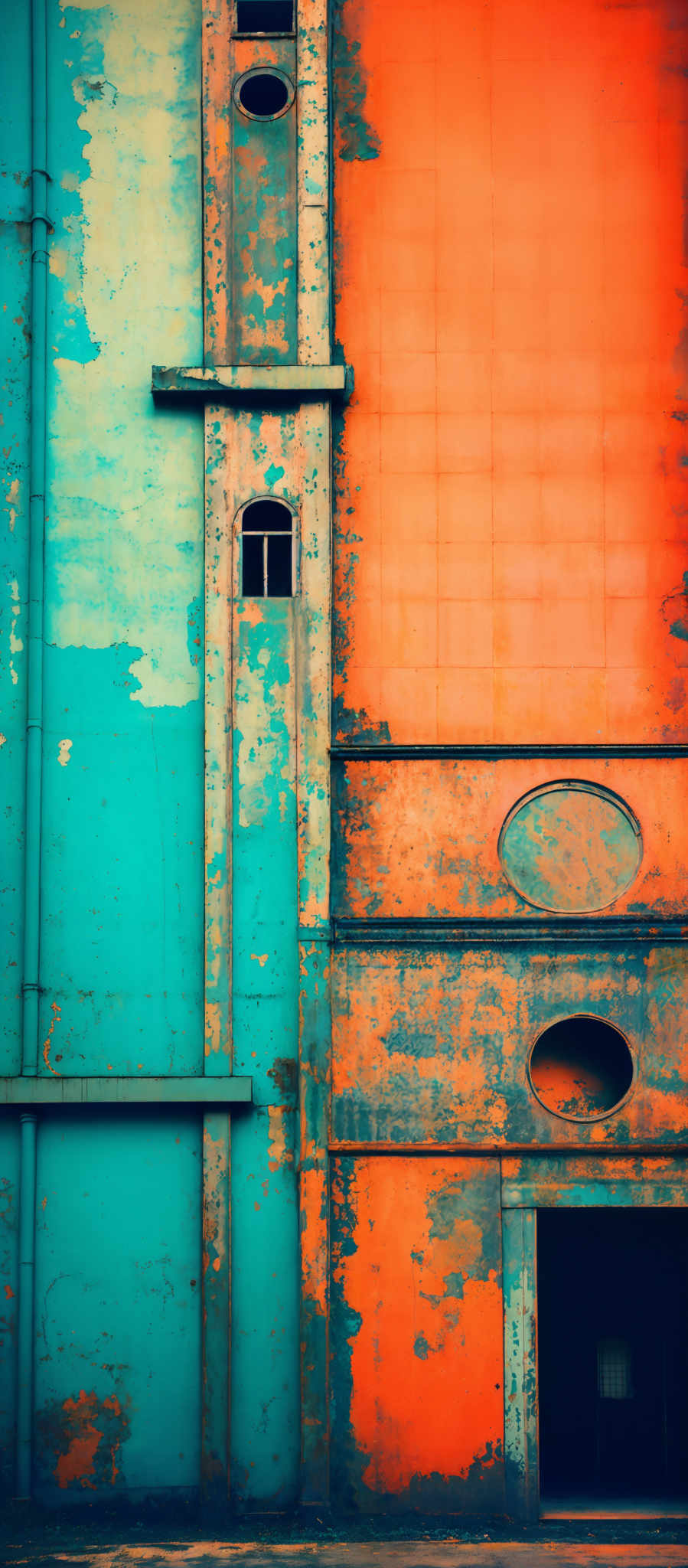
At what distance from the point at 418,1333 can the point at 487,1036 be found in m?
2.22

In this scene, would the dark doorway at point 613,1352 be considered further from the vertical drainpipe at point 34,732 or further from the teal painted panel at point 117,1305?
the vertical drainpipe at point 34,732

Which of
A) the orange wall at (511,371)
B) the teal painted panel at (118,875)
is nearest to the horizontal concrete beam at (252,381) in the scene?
the orange wall at (511,371)

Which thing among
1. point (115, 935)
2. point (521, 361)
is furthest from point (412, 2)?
point (115, 935)

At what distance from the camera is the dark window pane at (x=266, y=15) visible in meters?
9.87

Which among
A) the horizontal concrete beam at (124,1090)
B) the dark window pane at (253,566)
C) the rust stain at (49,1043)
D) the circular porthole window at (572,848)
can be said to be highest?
the dark window pane at (253,566)

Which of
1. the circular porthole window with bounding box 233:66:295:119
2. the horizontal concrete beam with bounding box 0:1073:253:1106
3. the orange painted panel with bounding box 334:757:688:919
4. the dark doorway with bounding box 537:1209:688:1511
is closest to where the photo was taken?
the horizontal concrete beam with bounding box 0:1073:253:1106

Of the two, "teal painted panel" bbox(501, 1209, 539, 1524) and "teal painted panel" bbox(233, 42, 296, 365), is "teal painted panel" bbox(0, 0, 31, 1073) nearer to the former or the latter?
"teal painted panel" bbox(233, 42, 296, 365)

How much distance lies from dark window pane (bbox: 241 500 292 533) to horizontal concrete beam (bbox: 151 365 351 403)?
846 millimetres

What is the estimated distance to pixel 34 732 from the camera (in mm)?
9484

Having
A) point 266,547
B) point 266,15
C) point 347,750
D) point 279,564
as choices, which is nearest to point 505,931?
point 347,750

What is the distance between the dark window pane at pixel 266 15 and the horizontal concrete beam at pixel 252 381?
2833 mm

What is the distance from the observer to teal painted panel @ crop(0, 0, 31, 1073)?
9484 millimetres

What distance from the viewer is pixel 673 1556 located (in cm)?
846

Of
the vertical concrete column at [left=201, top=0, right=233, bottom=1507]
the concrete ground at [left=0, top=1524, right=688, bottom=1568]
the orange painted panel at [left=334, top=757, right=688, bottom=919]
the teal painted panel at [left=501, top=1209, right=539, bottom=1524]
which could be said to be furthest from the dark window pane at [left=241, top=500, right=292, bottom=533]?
the concrete ground at [left=0, top=1524, right=688, bottom=1568]
